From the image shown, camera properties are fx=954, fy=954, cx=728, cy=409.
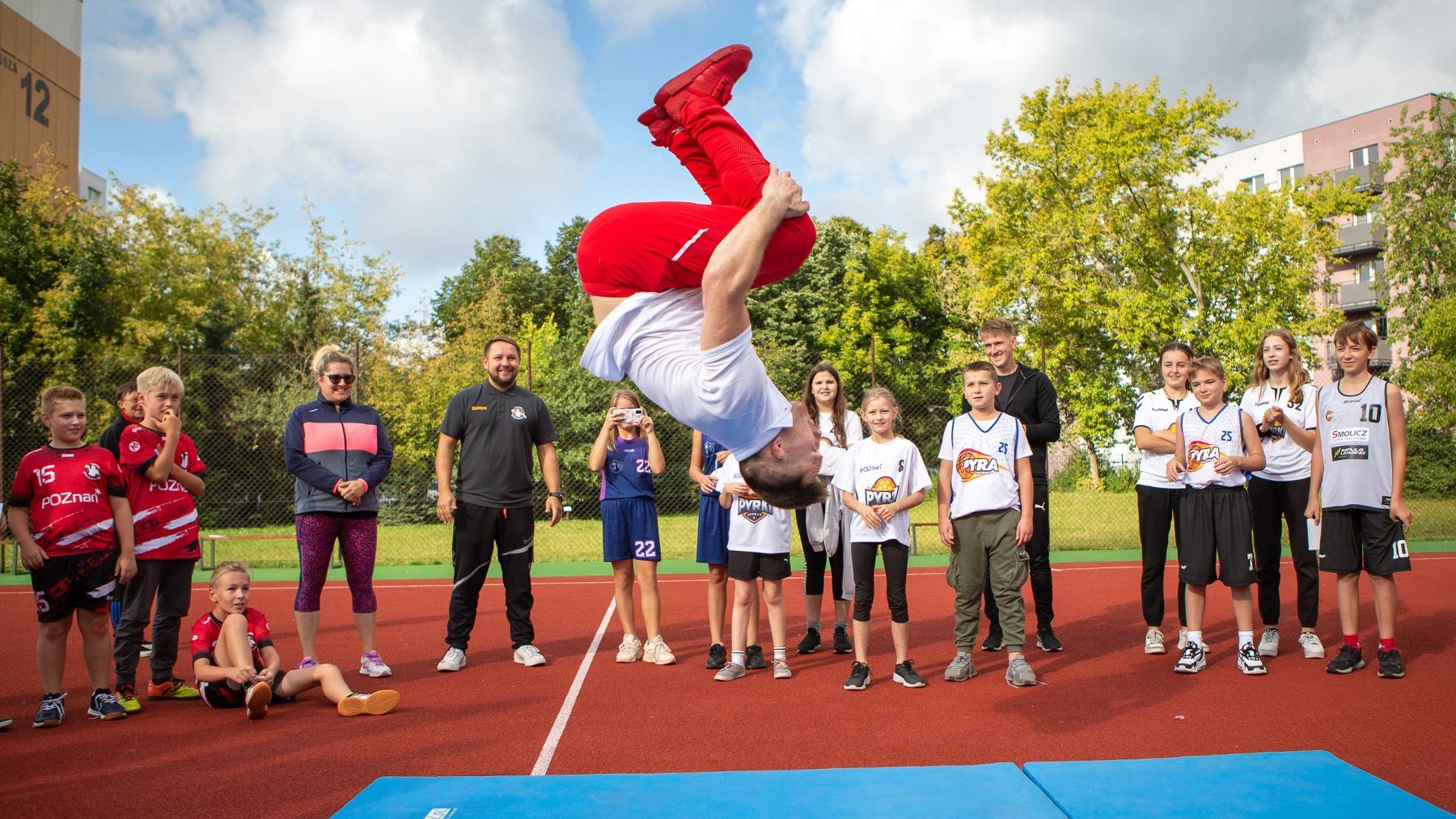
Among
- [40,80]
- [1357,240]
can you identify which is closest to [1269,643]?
[40,80]

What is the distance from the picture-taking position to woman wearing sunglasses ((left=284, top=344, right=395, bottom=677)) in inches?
218

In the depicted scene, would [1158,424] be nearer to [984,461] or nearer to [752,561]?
[984,461]

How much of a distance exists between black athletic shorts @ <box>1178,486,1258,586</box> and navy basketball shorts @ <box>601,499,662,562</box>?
125 inches

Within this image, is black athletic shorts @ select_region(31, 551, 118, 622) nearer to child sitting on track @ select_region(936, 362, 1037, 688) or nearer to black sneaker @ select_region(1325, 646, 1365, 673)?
child sitting on track @ select_region(936, 362, 1037, 688)

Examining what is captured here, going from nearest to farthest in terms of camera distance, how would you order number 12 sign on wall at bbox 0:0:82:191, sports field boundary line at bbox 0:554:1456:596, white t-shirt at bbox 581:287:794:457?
white t-shirt at bbox 581:287:794:457
sports field boundary line at bbox 0:554:1456:596
number 12 sign on wall at bbox 0:0:82:191

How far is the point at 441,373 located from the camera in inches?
934

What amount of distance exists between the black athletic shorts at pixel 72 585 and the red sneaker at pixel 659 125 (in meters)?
3.74

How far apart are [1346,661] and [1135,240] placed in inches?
764

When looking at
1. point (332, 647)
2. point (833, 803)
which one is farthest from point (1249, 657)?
point (332, 647)

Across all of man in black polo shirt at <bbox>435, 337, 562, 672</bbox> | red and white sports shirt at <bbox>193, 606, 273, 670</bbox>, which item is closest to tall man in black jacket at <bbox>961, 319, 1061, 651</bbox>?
man in black polo shirt at <bbox>435, 337, 562, 672</bbox>

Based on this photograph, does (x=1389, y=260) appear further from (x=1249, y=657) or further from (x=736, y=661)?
(x=736, y=661)

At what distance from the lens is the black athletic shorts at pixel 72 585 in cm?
477

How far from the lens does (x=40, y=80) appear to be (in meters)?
27.6

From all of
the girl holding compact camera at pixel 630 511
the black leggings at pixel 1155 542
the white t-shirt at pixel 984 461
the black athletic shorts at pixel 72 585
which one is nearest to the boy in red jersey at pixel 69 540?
the black athletic shorts at pixel 72 585
